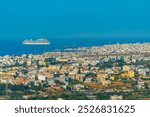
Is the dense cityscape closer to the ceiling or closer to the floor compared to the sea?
closer to the floor

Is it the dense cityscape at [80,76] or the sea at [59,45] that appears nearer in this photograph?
the dense cityscape at [80,76]

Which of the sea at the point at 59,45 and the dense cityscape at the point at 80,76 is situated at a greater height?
the sea at the point at 59,45

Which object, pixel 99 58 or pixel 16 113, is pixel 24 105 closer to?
pixel 16 113

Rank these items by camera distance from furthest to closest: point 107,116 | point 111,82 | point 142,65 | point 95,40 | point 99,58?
point 95,40, point 99,58, point 142,65, point 111,82, point 107,116

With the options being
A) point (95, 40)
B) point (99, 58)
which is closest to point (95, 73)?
point (99, 58)

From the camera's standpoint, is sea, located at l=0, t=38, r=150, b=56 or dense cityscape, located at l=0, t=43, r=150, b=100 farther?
sea, located at l=0, t=38, r=150, b=56

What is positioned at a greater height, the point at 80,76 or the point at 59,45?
the point at 59,45

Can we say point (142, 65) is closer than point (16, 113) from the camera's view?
No

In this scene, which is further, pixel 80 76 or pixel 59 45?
pixel 59 45
